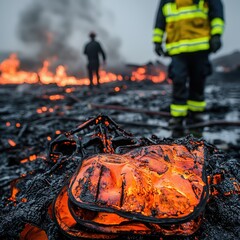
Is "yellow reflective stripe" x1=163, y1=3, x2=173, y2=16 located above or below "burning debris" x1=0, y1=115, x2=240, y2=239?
above

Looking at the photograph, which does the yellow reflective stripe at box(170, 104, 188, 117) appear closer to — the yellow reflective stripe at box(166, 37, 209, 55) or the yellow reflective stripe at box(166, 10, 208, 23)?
the yellow reflective stripe at box(166, 37, 209, 55)

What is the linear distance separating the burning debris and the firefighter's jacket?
2.49 meters

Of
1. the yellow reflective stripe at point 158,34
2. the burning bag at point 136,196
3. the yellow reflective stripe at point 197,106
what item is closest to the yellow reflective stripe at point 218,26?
the yellow reflective stripe at point 158,34

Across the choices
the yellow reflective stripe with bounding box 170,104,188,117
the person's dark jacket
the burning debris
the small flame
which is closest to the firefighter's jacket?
the yellow reflective stripe with bounding box 170,104,188,117

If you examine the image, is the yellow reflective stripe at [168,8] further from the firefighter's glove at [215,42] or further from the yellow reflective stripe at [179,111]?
the yellow reflective stripe at [179,111]

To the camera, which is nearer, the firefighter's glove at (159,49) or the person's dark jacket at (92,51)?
the firefighter's glove at (159,49)

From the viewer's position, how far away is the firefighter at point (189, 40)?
129 inches

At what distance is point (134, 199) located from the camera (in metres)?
0.89

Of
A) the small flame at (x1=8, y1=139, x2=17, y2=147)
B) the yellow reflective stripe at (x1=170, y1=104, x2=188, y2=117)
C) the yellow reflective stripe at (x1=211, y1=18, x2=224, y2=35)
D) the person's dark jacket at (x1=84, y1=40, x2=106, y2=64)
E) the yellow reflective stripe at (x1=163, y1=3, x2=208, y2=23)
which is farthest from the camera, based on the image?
the person's dark jacket at (x1=84, y1=40, x2=106, y2=64)

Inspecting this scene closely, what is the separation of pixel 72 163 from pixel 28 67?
2890cm

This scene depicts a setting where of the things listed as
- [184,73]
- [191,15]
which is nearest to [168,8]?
[191,15]

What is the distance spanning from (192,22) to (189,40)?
10.1 inches

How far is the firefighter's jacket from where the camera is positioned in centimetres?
323

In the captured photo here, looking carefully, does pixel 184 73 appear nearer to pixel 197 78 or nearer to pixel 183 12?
pixel 197 78
